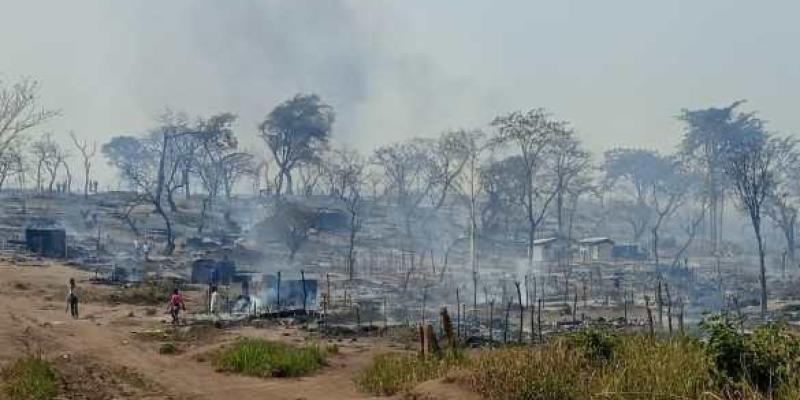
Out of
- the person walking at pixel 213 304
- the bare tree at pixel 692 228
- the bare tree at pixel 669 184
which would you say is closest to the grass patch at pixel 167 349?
the person walking at pixel 213 304

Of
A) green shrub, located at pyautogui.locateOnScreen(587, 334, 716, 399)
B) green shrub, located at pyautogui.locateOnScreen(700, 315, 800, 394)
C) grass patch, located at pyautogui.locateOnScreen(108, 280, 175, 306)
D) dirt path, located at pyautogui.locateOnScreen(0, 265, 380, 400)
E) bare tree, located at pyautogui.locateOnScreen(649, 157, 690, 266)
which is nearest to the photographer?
green shrub, located at pyautogui.locateOnScreen(700, 315, 800, 394)

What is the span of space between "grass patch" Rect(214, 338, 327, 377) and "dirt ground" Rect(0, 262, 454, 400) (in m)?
0.28

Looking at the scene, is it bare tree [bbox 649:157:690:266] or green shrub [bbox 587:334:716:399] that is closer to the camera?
green shrub [bbox 587:334:716:399]

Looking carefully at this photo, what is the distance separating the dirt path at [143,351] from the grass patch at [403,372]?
369mm

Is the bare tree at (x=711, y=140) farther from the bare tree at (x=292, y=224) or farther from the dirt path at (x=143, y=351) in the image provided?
the dirt path at (x=143, y=351)

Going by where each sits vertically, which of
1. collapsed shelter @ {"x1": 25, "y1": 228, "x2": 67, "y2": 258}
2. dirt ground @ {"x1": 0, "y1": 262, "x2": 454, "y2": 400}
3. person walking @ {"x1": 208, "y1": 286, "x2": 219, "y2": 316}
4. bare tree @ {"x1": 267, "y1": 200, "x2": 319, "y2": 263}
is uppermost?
bare tree @ {"x1": 267, "y1": 200, "x2": 319, "y2": 263}

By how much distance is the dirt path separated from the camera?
1517 cm

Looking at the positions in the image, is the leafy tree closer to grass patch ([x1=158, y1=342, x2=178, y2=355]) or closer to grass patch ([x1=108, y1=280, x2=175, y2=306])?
grass patch ([x1=108, y1=280, x2=175, y2=306])

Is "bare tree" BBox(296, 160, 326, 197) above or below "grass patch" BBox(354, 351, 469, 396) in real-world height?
above

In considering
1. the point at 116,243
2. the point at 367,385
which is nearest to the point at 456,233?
the point at 116,243

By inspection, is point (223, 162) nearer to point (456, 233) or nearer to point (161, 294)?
point (456, 233)

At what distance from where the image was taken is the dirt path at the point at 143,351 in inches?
597

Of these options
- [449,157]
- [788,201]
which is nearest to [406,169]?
[449,157]

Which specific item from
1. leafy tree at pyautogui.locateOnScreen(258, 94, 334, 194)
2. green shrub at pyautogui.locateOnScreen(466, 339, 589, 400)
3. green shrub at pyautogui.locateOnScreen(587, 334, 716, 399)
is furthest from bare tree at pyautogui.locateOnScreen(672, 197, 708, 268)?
green shrub at pyautogui.locateOnScreen(587, 334, 716, 399)
